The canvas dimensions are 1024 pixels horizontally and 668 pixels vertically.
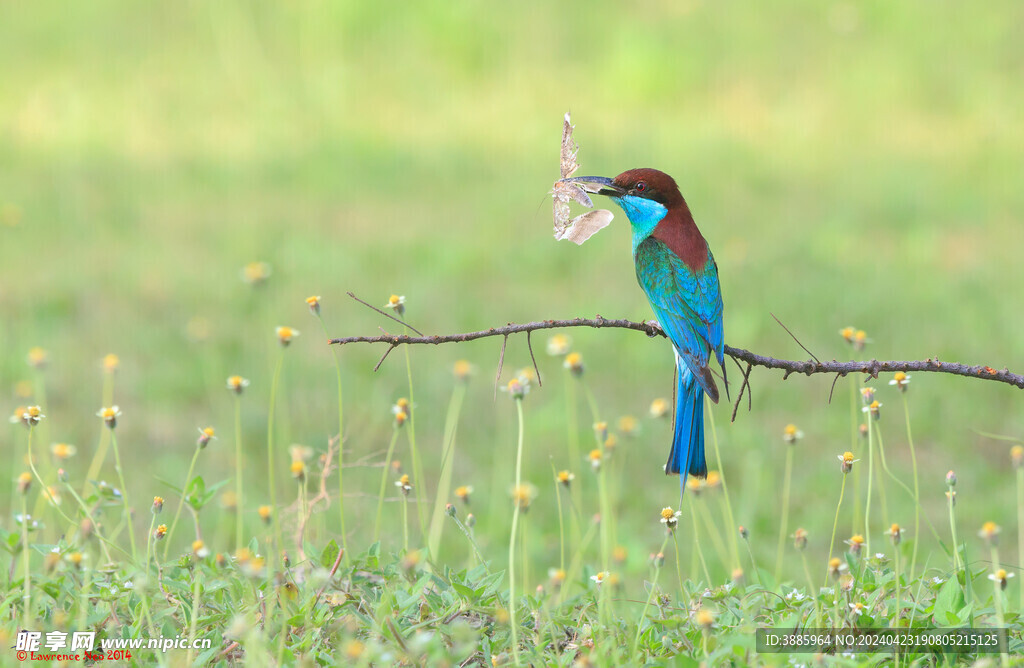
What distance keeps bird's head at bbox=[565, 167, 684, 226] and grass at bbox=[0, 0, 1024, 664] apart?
27.0 inches

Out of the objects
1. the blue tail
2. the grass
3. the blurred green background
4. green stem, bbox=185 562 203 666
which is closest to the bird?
the blue tail

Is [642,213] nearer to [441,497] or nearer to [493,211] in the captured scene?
[441,497]

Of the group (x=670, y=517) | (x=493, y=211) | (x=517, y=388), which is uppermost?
(x=493, y=211)

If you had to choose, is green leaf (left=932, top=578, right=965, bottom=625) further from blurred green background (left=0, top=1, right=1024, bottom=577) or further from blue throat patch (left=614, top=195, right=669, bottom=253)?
blurred green background (left=0, top=1, right=1024, bottom=577)

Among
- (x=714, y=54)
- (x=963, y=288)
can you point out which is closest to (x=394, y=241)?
(x=963, y=288)

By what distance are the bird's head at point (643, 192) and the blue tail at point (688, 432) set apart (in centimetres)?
36

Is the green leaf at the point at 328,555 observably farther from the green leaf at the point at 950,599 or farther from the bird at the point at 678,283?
the green leaf at the point at 950,599

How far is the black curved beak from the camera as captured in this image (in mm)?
2490

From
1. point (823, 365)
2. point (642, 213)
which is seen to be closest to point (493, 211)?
point (642, 213)

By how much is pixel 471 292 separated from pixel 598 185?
342cm

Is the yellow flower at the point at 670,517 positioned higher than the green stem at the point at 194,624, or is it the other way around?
the yellow flower at the point at 670,517

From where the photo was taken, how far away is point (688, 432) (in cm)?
259

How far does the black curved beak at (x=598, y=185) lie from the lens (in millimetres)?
2490

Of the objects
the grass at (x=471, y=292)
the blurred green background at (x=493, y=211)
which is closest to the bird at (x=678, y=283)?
the grass at (x=471, y=292)
